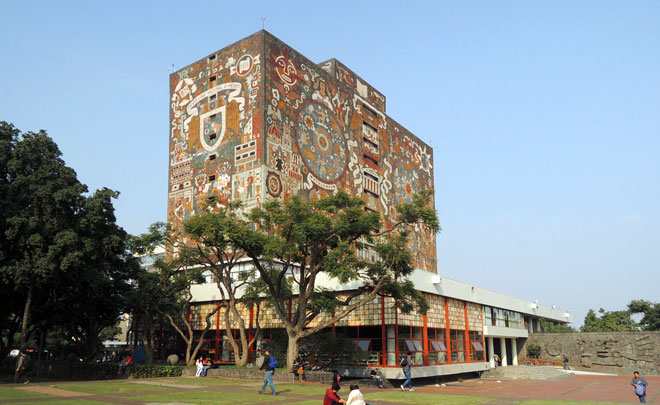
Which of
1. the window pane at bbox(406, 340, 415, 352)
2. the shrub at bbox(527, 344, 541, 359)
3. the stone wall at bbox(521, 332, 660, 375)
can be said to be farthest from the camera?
the shrub at bbox(527, 344, 541, 359)

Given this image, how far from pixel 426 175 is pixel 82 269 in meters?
49.6

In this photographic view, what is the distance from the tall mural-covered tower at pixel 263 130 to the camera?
4309 centimetres

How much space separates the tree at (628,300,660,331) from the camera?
61278 mm

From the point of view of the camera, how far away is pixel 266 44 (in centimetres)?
4522

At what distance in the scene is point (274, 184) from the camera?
42375mm

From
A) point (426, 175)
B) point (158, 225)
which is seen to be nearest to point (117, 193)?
point (158, 225)

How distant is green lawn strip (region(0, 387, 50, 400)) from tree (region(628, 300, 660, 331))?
64533mm

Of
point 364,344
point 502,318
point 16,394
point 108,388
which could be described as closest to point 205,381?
point 108,388

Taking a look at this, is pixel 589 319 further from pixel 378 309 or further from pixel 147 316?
pixel 147 316

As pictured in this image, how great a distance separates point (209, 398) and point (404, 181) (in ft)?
161

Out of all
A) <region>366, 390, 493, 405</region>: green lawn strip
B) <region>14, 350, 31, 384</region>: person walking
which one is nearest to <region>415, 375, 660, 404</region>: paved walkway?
<region>366, 390, 493, 405</region>: green lawn strip

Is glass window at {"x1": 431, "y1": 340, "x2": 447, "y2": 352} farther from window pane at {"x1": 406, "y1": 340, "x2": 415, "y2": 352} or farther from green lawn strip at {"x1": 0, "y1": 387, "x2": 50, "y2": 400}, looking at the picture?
green lawn strip at {"x1": 0, "y1": 387, "x2": 50, "y2": 400}

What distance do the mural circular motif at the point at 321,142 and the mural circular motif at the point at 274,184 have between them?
435cm

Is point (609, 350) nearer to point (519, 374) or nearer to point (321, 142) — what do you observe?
point (519, 374)
